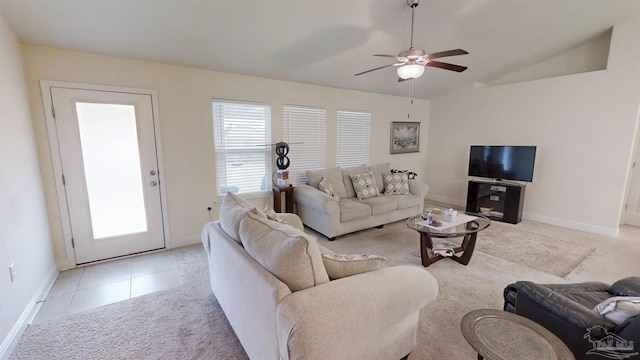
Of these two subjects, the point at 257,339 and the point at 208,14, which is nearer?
the point at 257,339

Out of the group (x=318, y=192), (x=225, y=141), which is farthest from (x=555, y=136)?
(x=225, y=141)

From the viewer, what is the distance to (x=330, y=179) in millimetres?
4457

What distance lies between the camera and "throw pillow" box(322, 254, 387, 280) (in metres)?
1.53

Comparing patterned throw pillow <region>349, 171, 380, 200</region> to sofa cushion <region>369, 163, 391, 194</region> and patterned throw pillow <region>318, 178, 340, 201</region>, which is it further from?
patterned throw pillow <region>318, 178, 340, 201</region>

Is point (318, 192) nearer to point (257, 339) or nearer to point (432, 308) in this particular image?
point (432, 308)

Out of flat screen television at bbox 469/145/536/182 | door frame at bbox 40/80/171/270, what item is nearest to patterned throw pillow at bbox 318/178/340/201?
door frame at bbox 40/80/171/270

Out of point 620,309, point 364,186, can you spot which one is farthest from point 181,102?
point 620,309

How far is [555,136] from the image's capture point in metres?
4.51

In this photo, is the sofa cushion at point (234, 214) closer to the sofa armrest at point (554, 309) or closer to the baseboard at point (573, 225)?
the sofa armrest at point (554, 309)

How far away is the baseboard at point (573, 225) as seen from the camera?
410 cm

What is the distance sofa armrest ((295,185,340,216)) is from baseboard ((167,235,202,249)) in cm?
156

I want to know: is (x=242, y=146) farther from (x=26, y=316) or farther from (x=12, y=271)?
(x=26, y=316)

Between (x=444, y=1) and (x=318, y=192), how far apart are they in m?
2.73

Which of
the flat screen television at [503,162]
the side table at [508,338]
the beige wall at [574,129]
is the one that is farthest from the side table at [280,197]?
the beige wall at [574,129]
